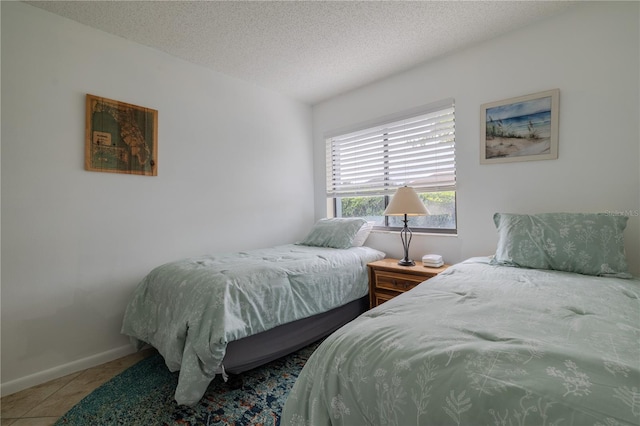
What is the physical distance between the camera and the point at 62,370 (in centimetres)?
207

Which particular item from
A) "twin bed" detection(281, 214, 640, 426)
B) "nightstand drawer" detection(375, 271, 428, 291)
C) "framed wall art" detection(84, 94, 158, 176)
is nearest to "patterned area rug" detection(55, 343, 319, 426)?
"twin bed" detection(281, 214, 640, 426)

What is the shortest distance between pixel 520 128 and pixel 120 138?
3.20 metres

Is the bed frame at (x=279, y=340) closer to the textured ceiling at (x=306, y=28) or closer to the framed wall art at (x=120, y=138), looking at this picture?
the framed wall art at (x=120, y=138)

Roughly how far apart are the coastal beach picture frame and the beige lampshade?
24.5 inches

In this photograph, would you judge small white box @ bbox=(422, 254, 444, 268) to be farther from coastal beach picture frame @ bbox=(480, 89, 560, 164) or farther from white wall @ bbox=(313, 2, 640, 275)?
coastal beach picture frame @ bbox=(480, 89, 560, 164)

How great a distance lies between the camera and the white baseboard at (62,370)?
1882 millimetres

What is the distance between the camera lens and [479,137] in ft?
8.16

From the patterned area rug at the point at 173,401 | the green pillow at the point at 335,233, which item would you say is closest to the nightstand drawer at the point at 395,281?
the green pillow at the point at 335,233

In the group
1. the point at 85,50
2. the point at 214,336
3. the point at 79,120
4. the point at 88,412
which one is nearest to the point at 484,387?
the point at 214,336

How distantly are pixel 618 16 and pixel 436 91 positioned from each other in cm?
121

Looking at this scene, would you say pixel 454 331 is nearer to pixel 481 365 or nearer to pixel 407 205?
pixel 481 365

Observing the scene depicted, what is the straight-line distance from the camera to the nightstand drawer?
7.97ft

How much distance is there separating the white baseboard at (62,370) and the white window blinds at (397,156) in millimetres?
2665

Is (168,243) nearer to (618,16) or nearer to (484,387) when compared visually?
(484,387)
